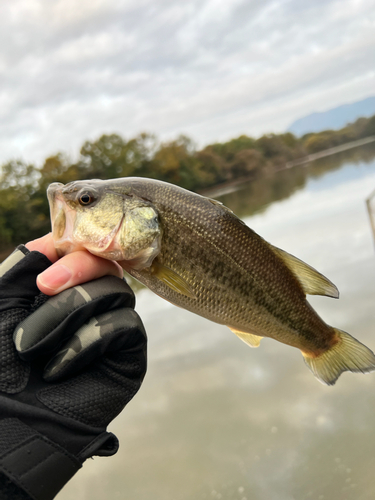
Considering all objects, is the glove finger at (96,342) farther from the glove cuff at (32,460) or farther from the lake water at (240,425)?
the lake water at (240,425)

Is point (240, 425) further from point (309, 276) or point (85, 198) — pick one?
point (85, 198)

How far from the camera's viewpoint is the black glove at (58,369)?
1811mm

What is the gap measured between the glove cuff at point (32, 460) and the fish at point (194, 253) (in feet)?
3.30

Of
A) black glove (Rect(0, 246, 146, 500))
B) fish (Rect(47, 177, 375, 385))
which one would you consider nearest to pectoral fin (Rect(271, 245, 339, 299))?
fish (Rect(47, 177, 375, 385))

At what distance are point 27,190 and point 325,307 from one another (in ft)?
141

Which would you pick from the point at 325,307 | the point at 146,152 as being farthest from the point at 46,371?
the point at 146,152

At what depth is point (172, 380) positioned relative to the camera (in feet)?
35.8

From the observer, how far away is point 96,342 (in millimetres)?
2061

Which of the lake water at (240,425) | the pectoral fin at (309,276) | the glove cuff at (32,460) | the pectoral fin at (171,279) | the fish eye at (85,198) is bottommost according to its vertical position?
the lake water at (240,425)

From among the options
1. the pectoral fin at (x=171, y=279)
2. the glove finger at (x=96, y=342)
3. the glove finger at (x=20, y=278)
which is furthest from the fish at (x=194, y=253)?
the glove finger at (x=96, y=342)

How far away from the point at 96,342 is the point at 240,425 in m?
7.75

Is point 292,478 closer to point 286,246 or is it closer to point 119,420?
point 119,420

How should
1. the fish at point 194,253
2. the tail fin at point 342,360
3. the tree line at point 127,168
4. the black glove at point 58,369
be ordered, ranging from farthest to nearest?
1. the tree line at point 127,168
2. the tail fin at point 342,360
3. the fish at point 194,253
4. the black glove at point 58,369

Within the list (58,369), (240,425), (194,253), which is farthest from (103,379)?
(240,425)
